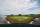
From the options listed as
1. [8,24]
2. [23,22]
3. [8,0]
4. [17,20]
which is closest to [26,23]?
[23,22]

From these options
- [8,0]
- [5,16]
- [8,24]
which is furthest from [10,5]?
[8,24]

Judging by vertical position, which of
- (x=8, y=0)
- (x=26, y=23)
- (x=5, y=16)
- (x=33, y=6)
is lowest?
(x=26, y=23)

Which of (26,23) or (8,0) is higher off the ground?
(8,0)

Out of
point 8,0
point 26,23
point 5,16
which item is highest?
point 8,0

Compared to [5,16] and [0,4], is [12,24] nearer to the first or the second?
[5,16]

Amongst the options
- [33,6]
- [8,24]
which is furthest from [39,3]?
[8,24]

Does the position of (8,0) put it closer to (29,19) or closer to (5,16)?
(5,16)

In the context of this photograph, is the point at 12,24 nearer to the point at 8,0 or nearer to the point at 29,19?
the point at 29,19

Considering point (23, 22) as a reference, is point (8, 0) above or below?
above
